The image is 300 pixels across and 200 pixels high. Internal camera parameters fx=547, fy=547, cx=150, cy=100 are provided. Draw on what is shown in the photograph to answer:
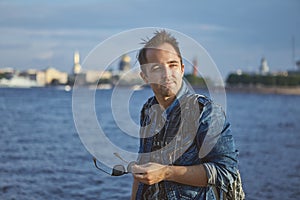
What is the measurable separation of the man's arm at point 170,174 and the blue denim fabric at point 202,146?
34mm

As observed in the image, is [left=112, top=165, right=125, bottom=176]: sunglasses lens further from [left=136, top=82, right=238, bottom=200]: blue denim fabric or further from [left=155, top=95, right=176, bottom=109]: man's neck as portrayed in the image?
[left=155, top=95, right=176, bottom=109]: man's neck

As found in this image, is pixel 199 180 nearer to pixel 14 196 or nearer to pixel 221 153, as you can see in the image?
pixel 221 153

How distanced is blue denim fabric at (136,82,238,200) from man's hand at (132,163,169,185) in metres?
0.16

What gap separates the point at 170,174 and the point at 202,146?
0.55ft

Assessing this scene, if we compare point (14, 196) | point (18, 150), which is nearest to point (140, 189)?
point (14, 196)

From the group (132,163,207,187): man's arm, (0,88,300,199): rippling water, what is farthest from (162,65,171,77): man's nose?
(0,88,300,199): rippling water

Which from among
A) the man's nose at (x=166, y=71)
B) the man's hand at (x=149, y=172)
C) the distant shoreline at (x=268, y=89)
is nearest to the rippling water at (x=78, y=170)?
the man's nose at (x=166, y=71)

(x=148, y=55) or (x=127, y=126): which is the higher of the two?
A: (x=148, y=55)

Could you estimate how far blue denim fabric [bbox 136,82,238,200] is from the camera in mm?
2073

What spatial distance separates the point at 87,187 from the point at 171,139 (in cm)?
933

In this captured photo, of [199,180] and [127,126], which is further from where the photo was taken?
[127,126]

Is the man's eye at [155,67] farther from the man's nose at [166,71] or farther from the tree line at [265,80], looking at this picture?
the tree line at [265,80]

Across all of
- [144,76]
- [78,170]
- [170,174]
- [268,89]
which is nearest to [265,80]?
[268,89]

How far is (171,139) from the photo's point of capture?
2.15 meters
